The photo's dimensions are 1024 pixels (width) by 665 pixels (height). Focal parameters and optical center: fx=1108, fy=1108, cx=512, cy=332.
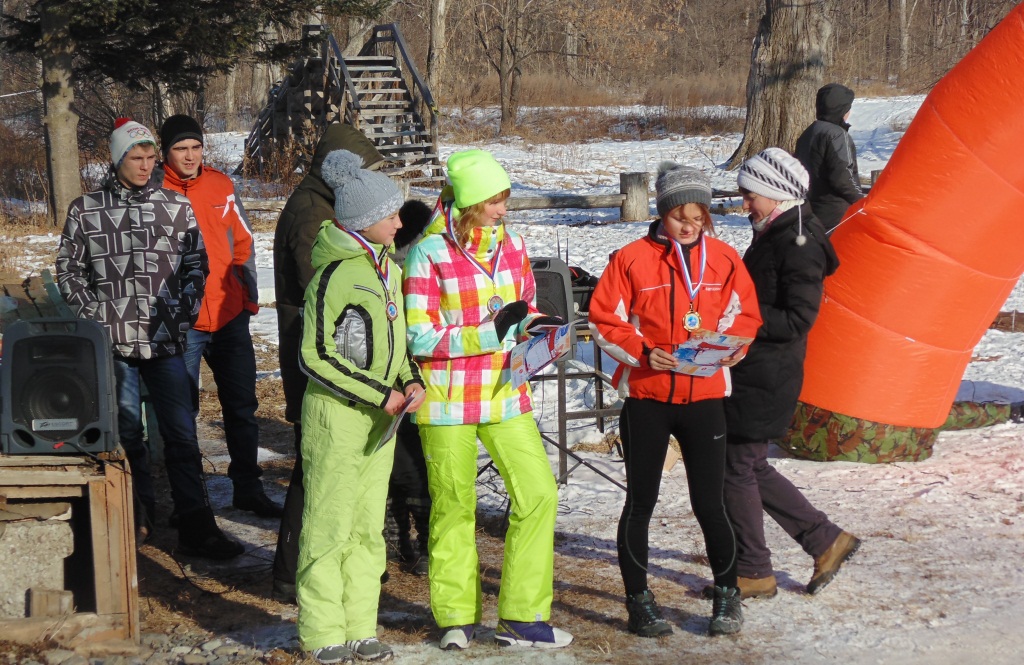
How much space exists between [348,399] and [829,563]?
6.96ft

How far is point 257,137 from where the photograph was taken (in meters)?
23.6

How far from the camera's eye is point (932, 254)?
5.86m

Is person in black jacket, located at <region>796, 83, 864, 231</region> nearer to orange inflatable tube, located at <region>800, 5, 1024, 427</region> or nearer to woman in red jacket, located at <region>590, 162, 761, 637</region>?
orange inflatable tube, located at <region>800, 5, 1024, 427</region>

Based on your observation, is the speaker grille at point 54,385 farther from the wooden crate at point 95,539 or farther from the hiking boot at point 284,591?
the hiking boot at point 284,591

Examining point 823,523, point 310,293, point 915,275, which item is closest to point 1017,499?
point 915,275

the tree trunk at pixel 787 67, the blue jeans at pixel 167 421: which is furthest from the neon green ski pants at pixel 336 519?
the tree trunk at pixel 787 67

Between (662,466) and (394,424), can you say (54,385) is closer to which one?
(394,424)

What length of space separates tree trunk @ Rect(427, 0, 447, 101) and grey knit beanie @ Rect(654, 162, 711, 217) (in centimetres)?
2378

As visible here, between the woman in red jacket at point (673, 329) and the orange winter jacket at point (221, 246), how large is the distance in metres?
2.09

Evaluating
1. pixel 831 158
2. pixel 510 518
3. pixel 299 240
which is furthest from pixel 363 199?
pixel 831 158

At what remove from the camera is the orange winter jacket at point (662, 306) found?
3957mm

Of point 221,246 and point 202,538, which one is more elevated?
point 221,246

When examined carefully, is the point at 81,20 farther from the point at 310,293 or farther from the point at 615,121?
the point at 615,121

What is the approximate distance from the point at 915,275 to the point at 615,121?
79.2ft
